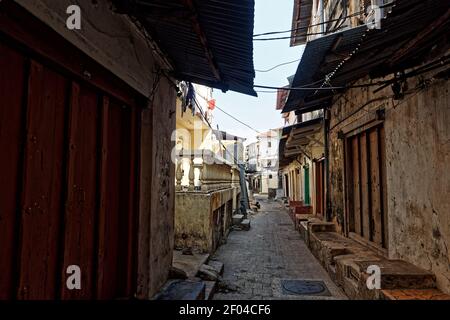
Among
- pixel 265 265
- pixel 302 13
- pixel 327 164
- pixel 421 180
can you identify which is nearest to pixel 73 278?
pixel 421 180

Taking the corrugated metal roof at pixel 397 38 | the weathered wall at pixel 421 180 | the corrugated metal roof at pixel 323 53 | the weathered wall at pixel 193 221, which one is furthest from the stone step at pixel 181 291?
the corrugated metal roof at pixel 397 38

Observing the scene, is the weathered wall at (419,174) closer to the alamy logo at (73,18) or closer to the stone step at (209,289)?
the stone step at (209,289)

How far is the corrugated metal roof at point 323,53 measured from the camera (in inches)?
141

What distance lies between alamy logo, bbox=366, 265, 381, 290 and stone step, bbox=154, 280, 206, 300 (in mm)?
2181

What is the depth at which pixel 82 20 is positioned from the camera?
219cm

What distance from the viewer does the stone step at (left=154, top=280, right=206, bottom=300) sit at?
11.6 feet

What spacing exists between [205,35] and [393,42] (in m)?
2.07

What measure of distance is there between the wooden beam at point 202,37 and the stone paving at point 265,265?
A: 357 cm

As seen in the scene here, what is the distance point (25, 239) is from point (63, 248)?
0.38 m

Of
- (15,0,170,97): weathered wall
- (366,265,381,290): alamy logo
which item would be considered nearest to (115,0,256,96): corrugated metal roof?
(15,0,170,97): weathered wall

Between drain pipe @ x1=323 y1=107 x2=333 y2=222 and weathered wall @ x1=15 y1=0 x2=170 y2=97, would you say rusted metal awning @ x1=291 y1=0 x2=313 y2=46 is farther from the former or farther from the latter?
weathered wall @ x1=15 y1=0 x2=170 y2=97

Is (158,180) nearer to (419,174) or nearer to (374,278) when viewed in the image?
(374,278)
